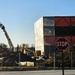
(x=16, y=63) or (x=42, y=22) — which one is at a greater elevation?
(x=42, y=22)

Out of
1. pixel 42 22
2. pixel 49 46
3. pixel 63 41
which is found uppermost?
pixel 42 22

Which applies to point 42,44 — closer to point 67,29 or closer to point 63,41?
point 67,29

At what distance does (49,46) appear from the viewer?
8631 centimetres

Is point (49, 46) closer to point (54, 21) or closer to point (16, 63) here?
point (54, 21)

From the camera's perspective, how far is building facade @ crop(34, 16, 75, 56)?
86.8 m

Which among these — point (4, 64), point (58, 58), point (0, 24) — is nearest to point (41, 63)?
point (58, 58)

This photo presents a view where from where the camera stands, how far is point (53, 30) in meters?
87.6

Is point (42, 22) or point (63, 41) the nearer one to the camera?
point (63, 41)

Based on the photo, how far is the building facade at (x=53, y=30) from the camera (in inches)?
3415

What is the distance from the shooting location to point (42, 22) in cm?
8981

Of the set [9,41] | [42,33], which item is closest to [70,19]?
[42,33]

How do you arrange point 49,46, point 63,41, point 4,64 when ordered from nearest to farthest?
1. point 63,41
2. point 4,64
3. point 49,46

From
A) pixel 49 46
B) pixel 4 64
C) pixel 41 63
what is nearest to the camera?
pixel 41 63

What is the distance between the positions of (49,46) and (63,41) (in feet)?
235
